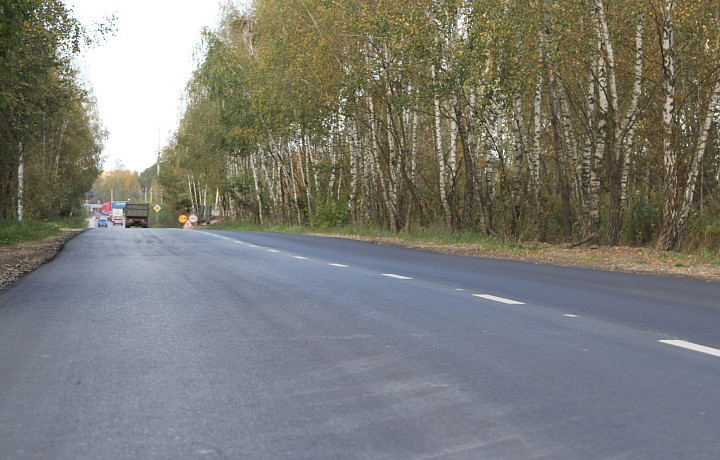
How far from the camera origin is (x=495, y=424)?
4094 mm

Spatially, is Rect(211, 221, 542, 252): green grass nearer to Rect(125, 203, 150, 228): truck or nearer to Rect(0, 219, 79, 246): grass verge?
Rect(0, 219, 79, 246): grass verge

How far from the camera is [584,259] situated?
17.8 metres

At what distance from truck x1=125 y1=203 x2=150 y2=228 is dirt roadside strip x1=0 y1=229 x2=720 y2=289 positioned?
6877 centimetres

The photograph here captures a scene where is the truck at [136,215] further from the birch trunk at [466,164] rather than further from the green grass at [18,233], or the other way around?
the birch trunk at [466,164]

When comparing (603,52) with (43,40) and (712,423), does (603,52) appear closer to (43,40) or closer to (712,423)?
(43,40)

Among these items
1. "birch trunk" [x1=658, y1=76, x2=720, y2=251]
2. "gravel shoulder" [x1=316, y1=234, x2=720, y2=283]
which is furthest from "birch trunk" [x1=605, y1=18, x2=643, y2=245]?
"birch trunk" [x1=658, y1=76, x2=720, y2=251]

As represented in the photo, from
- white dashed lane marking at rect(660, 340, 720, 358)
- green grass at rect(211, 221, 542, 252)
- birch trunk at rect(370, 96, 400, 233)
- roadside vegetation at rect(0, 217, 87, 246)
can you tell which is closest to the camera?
white dashed lane marking at rect(660, 340, 720, 358)

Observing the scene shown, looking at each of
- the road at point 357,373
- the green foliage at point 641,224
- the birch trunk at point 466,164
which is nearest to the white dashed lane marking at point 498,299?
the road at point 357,373

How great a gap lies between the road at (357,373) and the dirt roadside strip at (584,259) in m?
3.96

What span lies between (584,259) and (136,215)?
79.1 meters

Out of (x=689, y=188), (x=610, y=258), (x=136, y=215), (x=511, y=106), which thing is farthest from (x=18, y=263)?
(x=136, y=215)

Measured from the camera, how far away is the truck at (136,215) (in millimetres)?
90500

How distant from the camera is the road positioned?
3.82 m

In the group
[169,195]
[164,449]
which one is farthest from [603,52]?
[169,195]
